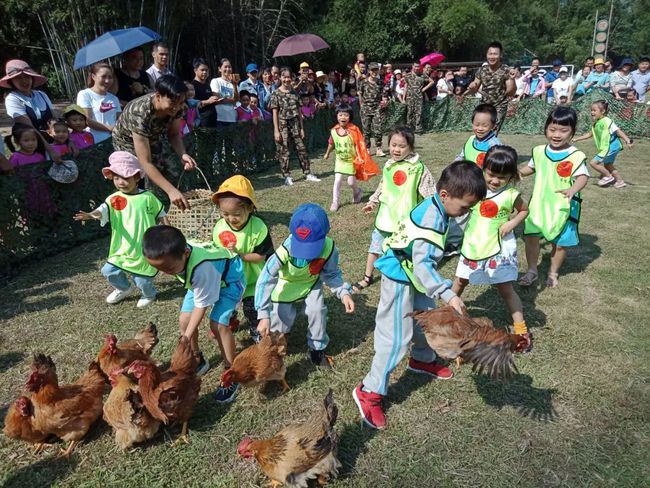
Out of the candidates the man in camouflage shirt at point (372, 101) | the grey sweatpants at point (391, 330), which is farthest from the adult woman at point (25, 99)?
the man in camouflage shirt at point (372, 101)

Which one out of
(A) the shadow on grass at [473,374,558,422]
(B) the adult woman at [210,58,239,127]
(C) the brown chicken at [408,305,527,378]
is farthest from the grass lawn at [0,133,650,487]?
(B) the adult woman at [210,58,239,127]

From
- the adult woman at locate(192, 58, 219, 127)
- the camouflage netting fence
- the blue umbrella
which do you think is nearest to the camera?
the camouflage netting fence

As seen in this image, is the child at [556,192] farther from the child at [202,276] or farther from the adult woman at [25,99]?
the adult woman at [25,99]

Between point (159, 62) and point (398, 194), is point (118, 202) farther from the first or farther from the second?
point (159, 62)

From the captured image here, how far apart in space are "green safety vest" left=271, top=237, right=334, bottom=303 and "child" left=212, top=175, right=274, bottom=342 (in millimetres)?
363

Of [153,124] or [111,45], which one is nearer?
[153,124]

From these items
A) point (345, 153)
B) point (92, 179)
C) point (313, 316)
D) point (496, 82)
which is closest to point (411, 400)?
point (313, 316)

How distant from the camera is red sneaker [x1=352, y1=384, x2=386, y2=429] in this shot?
289 centimetres

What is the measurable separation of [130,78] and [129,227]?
3.10 metres

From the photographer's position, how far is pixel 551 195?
15.1 feet

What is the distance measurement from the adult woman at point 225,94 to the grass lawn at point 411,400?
15.1 feet

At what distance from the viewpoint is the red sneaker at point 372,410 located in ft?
9.47

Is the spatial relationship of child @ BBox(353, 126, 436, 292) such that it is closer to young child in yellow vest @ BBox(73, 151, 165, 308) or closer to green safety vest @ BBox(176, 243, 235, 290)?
green safety vest @ BBox(176, 243, 235, 290)

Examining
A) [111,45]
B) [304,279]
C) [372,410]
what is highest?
[111,45]
